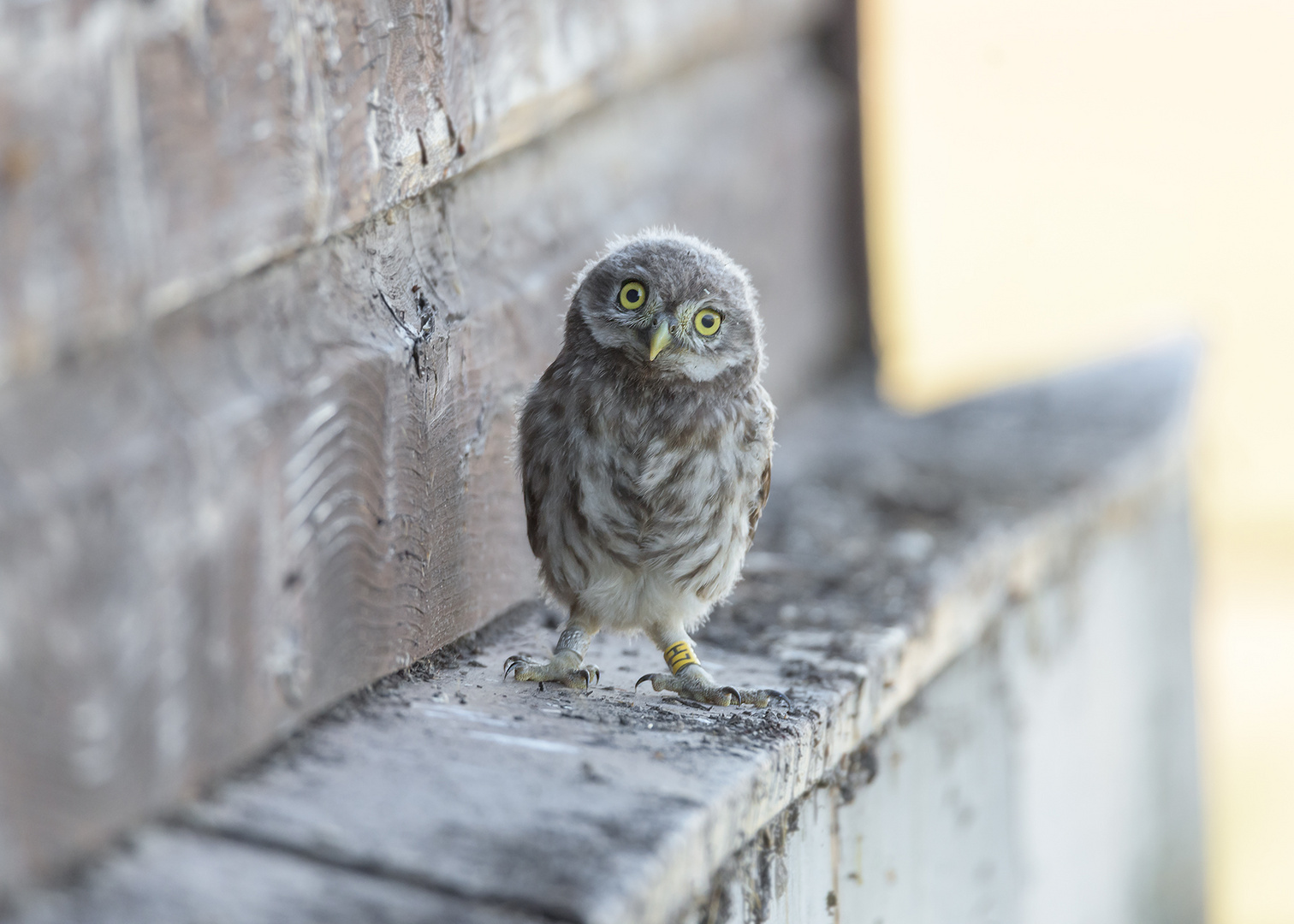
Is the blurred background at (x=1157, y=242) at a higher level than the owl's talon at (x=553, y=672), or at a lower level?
higher

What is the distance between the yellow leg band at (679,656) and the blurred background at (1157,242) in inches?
159

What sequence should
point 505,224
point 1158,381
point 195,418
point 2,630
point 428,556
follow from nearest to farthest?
point 2,630, point 195,418, point 428,556, point 505,224, point 1158,381

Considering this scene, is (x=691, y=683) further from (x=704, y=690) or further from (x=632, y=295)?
(x=632, y=295)

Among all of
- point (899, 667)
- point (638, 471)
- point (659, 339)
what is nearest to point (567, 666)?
point (638, 471)

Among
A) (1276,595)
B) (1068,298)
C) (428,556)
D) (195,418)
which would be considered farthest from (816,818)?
(1068,298)

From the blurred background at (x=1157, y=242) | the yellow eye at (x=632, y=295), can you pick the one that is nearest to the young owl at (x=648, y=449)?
the yellow eye at (x=632, y=295)

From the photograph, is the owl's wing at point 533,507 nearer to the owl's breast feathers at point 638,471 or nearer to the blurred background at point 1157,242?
the owl's breast feathers at point 638,471

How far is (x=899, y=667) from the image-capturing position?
2842mm

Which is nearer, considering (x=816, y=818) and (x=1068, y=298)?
(x=816, y=818)

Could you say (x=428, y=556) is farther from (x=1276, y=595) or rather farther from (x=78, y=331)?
(x=1276, y=595)

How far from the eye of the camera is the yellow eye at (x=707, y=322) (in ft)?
7.55

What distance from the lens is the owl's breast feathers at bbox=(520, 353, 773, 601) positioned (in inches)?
91.3

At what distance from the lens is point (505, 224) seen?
9.57 ft

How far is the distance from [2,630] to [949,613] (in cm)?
222
